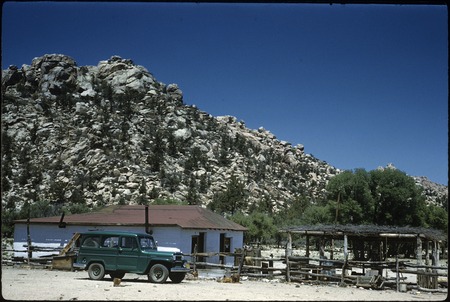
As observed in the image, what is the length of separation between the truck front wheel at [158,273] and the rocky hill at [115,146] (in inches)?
1603

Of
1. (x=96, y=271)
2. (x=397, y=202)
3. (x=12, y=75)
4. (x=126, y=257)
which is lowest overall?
(x=96, y=271)

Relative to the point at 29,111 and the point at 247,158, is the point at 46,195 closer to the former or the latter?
the point at 29,111

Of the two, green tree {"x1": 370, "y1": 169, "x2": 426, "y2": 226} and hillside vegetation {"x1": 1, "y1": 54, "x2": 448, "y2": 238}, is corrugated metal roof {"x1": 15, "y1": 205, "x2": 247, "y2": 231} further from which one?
green tree {"x1": 370, "y1": 169, "x2": 426, "y2": 226}

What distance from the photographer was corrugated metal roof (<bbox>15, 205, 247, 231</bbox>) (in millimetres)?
27858

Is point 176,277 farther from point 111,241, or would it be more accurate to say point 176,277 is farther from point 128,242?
point 111,241

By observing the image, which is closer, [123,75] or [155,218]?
[155,218]

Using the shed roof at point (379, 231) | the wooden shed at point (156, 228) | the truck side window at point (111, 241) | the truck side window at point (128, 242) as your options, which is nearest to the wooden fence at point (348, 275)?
the shed roof at point (379, 231)

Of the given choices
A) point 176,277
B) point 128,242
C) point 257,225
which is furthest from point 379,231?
point 257,225

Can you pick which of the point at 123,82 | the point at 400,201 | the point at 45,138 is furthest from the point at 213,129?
the point at 400,201

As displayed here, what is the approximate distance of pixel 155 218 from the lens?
28844 mm

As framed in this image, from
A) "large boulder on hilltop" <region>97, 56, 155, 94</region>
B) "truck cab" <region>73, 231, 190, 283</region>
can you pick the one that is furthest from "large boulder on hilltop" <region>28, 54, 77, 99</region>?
"truck cab" <region>73, 231, 190, 283</region>

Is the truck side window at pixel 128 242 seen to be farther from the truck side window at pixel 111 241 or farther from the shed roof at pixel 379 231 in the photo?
the shed roof at pixel 379 231

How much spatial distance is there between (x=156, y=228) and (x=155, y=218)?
69.5 inches

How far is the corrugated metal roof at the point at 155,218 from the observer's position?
27858 millimetres
